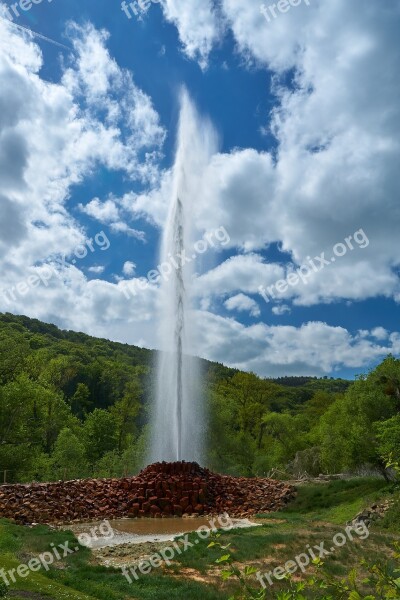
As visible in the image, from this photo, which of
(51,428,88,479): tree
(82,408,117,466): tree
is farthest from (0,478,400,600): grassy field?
(82,408,117,466): tree

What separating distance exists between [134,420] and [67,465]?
81.5 ft

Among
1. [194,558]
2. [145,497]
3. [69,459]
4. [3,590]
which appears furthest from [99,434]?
[3,590]

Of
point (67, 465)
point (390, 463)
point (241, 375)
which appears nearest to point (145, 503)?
point (67, 465)

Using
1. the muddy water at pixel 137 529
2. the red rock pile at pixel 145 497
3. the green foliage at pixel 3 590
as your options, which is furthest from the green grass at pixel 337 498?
the green foliage at pixel 3 590

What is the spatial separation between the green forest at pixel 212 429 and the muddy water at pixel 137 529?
8.47 meters

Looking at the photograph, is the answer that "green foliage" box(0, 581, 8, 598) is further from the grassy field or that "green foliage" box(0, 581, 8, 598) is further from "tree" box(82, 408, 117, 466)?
"tree" box(82, 408, 117, 466)

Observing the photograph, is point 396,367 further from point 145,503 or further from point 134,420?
point 134,420

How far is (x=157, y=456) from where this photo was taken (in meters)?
32.6

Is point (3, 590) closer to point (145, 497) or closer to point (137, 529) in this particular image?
point (137, 529)

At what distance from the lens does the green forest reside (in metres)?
29.7

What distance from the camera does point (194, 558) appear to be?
14.0 meters

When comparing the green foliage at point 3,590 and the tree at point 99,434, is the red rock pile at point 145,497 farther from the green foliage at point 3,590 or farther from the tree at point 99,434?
the tree at point 99,434

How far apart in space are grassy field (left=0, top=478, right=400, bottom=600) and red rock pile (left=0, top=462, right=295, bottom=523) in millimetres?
2498

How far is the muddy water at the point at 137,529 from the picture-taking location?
55.5ft
